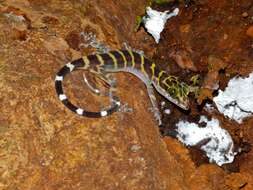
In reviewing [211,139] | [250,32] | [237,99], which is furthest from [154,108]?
[250,32]

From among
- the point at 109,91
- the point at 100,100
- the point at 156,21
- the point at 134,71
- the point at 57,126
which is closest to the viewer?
the point at 57,126

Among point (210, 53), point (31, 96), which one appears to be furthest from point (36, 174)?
A: point (210, 53)

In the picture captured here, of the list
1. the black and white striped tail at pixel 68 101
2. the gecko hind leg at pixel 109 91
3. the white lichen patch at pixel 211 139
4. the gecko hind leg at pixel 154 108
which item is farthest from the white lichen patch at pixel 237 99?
the black and white striped tail at pixel 68 101

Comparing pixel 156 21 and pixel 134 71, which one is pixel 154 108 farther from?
pixel 156 21

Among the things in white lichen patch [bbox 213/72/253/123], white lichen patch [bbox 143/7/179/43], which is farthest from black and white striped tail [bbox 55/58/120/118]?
white lichen patch [bbox 143/7/179/43]

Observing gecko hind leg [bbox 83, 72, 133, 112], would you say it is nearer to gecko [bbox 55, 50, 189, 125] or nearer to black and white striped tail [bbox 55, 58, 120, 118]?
gecko [bbox 55, 50, 189, 125]

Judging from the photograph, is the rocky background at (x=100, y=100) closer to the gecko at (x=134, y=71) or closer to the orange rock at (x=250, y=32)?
the orange rock at (x=250, y=32)
